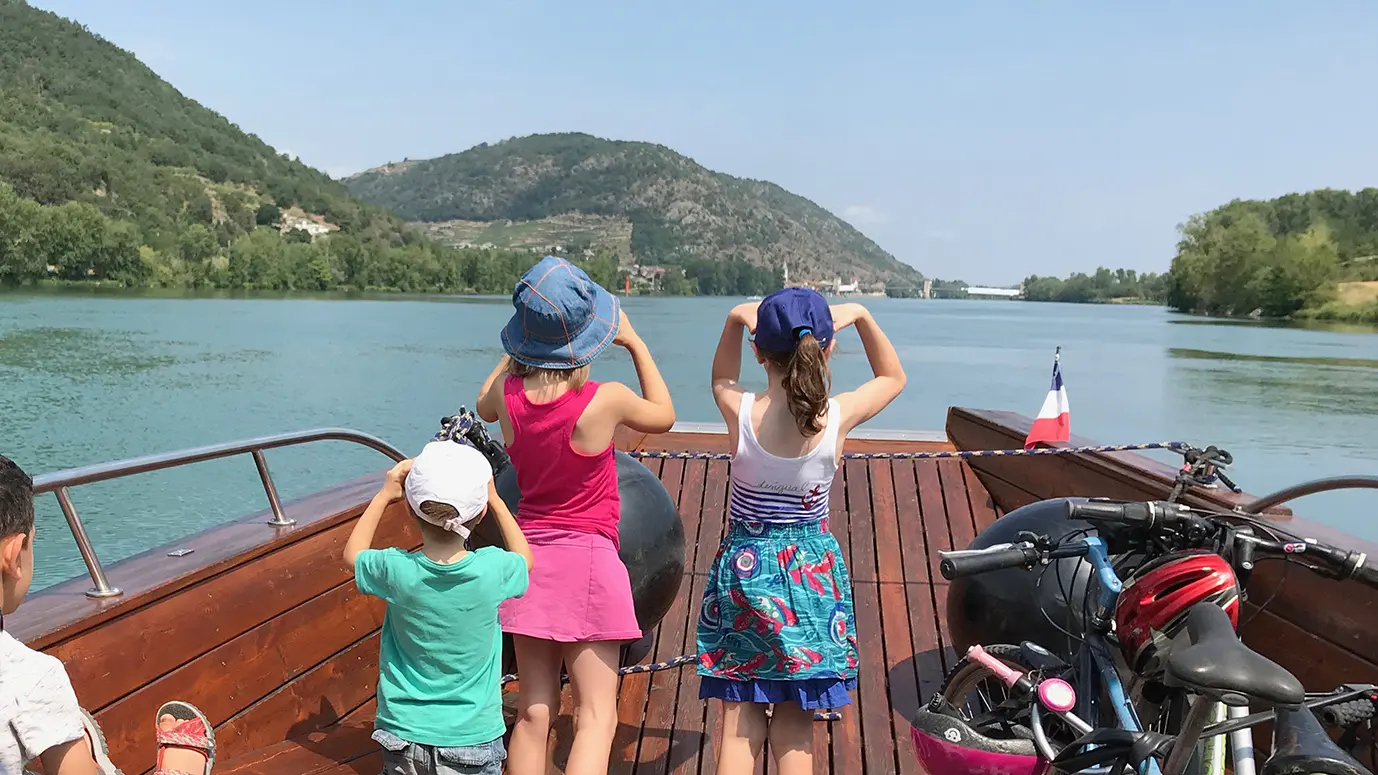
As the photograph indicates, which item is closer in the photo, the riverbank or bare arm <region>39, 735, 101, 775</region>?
bare arm <region>39, 735, 101, 775</region>

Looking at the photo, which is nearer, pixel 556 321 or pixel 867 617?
pixel 556 321

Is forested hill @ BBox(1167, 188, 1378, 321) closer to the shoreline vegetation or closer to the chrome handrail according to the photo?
the shoreline vegetation

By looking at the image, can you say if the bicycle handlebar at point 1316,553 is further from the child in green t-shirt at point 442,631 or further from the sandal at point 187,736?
the sandal at point 187,736

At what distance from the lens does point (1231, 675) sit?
1681mm

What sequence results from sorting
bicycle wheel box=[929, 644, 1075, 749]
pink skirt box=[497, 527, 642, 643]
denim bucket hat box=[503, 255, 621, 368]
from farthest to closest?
pink skirt box=[497, 527, 642, 643] → denim bucket hat box=[503, 255, 621, 368] → bicycle wheel box=[929, 644, 1075, 749]

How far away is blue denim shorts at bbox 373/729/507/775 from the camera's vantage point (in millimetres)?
2504

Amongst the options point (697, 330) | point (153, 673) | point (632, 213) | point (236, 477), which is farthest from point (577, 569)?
point (632, 213)

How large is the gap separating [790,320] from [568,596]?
951mm

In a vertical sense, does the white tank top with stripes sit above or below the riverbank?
above

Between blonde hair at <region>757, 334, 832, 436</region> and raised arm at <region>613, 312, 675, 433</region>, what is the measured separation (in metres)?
0.35

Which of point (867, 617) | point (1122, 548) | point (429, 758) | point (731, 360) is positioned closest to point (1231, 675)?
point (1122, 548)

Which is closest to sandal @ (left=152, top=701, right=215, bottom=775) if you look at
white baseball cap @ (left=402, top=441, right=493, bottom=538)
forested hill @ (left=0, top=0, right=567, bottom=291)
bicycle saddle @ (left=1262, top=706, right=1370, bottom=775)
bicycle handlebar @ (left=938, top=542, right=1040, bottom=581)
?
white baseball cap @ (left=402, top=441, right=493, bottom=538)

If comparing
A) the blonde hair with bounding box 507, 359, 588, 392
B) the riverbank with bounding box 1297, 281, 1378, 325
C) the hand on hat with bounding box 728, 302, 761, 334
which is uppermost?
the hand on hat with bounding box 728, 302, 761, 334

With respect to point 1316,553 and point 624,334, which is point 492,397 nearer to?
point 624,334
